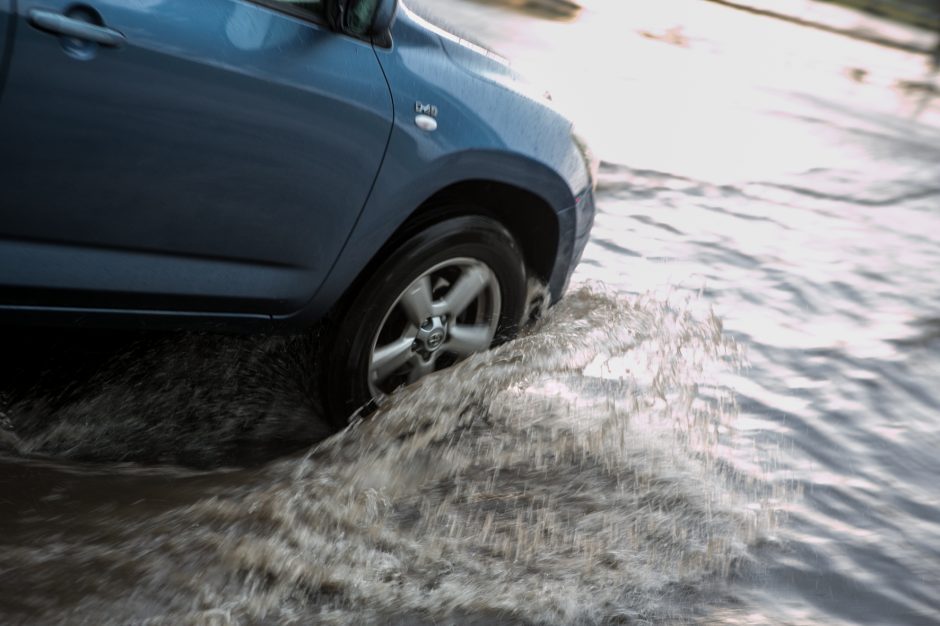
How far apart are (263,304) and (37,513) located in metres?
0.83

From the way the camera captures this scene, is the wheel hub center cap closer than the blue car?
No

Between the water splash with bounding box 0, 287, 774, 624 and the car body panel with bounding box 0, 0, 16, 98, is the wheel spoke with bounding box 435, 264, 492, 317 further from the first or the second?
the car body panel with bounding box 0, 0, 16, 98

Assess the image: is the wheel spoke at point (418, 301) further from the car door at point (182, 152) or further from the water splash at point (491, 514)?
the car door at point (182, 152)

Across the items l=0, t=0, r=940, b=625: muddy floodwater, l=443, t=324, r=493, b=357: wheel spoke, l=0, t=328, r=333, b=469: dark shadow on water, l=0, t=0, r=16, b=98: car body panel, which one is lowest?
l=0, t=328, r=333, b=469: dark shadow on water

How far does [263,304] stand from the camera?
346 cm

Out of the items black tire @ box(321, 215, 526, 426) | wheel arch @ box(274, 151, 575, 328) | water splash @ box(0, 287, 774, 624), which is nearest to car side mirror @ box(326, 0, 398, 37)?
wheel arch @ box(274, 151, 575, 328)

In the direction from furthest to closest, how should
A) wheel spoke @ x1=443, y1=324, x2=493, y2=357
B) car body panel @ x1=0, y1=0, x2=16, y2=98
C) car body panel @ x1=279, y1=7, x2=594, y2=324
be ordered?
wheel spoke @ x1=443, y1=324, x2=493, y2=357 → car body panel @ x1=279, y1=7, x2=594, y2=324 → car body panel @ x1=0, y1=0, x2=16, y2=98

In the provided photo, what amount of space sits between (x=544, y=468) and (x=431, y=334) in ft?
1.87

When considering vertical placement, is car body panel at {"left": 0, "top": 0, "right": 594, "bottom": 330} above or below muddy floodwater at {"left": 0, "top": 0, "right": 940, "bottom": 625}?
above

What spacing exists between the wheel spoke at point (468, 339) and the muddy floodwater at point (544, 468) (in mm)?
85

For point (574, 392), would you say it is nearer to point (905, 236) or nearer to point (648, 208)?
point (648, 208)

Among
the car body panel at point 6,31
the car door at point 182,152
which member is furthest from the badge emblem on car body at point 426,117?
the car body panel at point 6,31

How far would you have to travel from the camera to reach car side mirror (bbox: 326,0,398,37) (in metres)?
3.24

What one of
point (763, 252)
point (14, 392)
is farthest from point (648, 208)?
point (14, 392)
